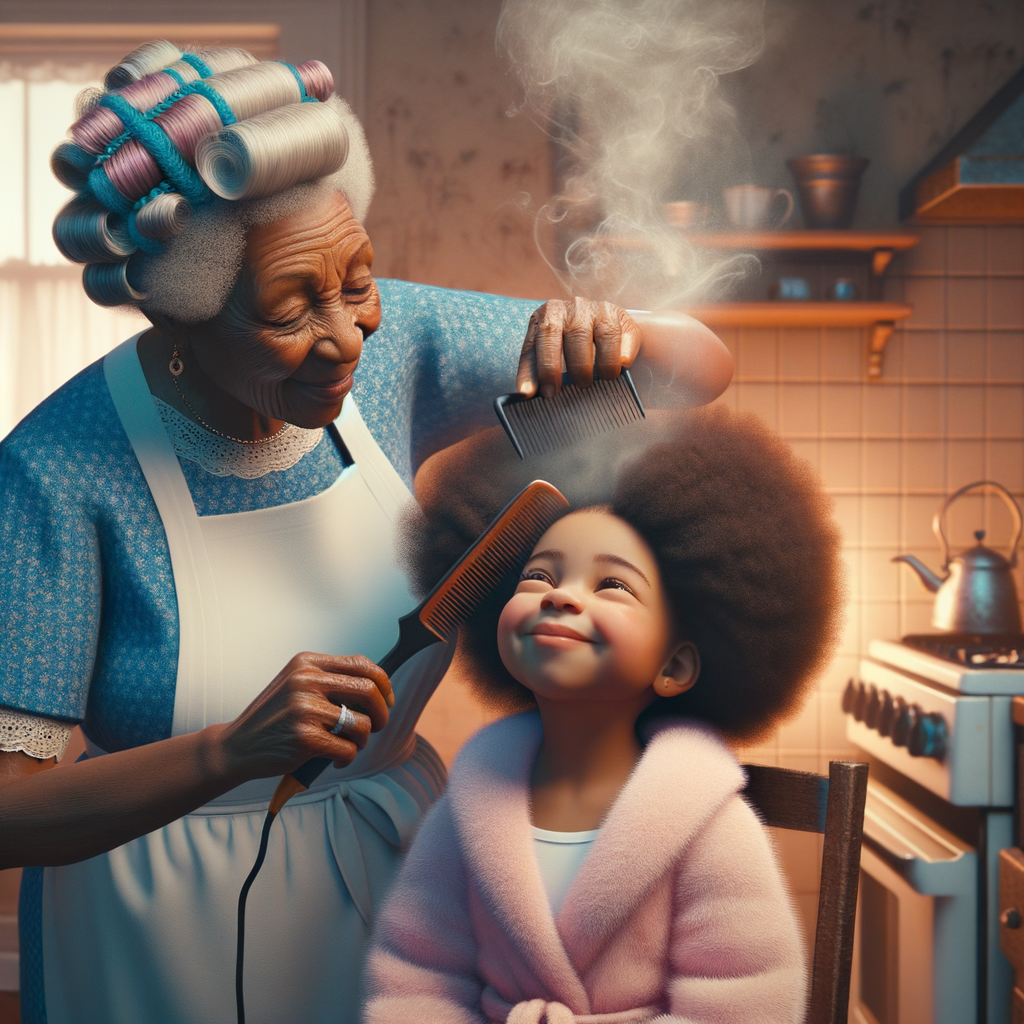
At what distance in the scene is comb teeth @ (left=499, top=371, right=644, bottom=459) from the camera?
2.72 ft

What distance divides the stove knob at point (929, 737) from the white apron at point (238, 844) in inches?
45.5

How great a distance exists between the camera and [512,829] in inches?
30.4

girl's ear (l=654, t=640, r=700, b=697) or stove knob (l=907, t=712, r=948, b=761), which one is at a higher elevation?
girl's ear (l=654, t=640, r=700, b=697)

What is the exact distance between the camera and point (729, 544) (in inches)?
31.1

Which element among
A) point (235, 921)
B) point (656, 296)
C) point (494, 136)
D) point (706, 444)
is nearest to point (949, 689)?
point (656, 296)

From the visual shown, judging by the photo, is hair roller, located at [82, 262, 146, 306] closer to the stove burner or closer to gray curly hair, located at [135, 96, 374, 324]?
gray curly hair, located at [135, 96, 374, 324]

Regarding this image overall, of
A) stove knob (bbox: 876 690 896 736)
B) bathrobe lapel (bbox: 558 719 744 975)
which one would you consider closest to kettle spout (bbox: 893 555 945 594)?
stove knob (bbox: 876 690 896 736)

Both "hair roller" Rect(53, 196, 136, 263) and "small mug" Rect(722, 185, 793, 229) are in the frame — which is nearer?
"hair roller" Rect(53, 196, 136, 263)

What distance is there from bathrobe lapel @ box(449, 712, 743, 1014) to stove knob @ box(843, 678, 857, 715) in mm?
1546

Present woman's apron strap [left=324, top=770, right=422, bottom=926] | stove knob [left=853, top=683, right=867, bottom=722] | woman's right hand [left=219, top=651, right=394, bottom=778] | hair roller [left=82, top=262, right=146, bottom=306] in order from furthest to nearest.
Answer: stove knob [left=853, top=683, right=867, bottom=722] → woman's apron strap [left=324, top=770, right=422, bottom=926] → hair roller [left=82, top=262, right=146, bottom=306] → woman's right hand [left=219, top=651, right=394, bottom=778]

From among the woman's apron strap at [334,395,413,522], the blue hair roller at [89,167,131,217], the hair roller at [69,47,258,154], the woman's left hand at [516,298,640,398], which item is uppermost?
the hair roller at [69,47,258,154]

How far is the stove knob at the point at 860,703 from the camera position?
6.89 ft

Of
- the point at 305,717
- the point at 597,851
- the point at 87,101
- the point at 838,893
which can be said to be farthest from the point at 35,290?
the point at 838,893

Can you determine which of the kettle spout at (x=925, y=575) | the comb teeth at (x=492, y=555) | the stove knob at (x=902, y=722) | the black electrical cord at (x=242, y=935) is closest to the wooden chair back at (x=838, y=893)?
the comb teeth at (x=492, y=555)
